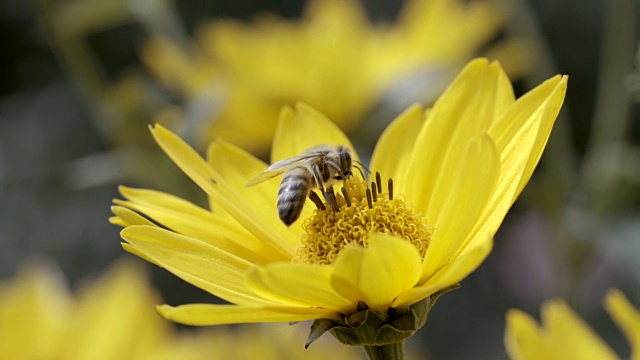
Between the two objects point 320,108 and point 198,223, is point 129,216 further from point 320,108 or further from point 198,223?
point 320,108

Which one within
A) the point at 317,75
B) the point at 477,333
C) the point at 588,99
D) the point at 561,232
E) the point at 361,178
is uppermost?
the point at 361,178

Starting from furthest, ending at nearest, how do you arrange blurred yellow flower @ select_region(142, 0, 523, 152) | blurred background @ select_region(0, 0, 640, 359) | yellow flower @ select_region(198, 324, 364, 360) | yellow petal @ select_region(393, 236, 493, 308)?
blurred yellow flower @ select_region(142, 0, 523, 152) < blurred background @ select_region(0, 0, 640, 359) < yellow flower @ select_region(198, 324, 364, 360) < yellow petal @ select_region(393, 236, 493, 308)

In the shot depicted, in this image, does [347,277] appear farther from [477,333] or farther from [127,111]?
[477,333]

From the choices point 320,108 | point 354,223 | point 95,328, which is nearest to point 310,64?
point 320,108

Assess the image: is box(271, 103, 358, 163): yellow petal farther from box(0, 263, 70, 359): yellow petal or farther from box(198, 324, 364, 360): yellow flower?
box(0, 263, 70, 359): yellow petal

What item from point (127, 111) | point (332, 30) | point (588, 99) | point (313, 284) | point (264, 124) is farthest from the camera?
point (588, 99)

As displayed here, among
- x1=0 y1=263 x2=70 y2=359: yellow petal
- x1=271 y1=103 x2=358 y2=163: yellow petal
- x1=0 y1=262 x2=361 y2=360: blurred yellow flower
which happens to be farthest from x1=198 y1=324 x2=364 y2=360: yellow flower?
x1=271 y1=103 x2=358 y2=163: yellow petal

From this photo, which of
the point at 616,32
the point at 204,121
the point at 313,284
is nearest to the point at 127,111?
the point at 204,121
